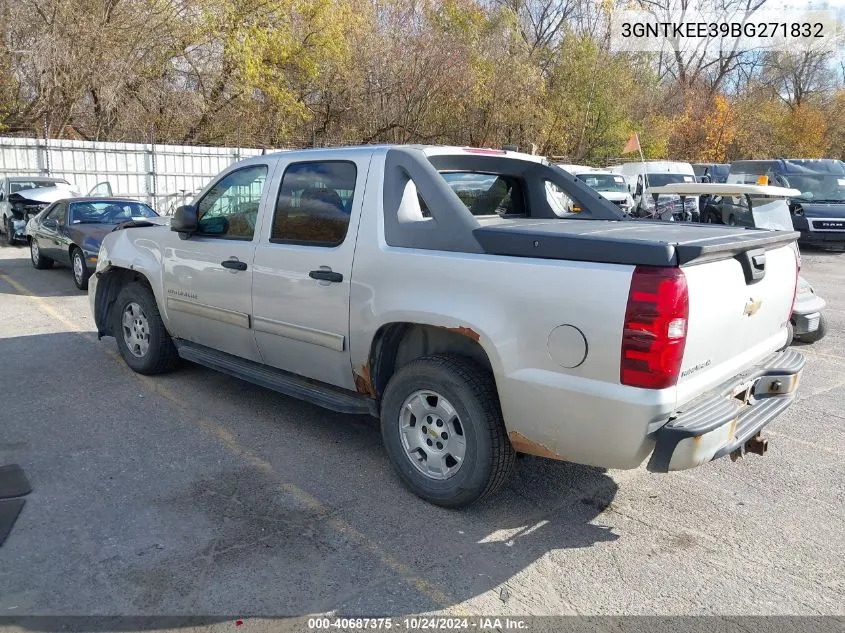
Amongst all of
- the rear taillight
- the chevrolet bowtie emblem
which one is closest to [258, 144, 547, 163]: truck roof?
the rear taillight

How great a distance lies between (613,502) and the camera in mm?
3965

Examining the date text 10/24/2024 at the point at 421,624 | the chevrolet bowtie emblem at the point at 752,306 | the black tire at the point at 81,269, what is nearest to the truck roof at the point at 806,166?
the black tire at the point at 81,269

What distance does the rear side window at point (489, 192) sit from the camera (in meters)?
4.61

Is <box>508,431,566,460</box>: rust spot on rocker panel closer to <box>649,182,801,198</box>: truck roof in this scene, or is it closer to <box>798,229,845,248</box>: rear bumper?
<box>649,182,801,198</box>: truck roof

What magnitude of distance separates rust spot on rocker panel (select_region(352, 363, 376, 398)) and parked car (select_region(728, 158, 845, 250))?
14979 millimetres

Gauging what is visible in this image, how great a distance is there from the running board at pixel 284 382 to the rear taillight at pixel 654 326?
5.73ft

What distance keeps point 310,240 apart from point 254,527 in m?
1.80

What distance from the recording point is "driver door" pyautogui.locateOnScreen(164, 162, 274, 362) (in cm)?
490

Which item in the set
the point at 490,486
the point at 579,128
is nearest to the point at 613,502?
the point at 490,486

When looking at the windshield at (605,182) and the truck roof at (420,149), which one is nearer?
the truck roof at (420,149)

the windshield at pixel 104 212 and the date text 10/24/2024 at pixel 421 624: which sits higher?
the windshield at pixel 104 212

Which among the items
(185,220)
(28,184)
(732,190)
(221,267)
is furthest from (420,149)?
(28,184)

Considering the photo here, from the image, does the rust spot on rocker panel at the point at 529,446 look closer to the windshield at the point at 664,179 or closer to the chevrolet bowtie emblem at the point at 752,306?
the chevrolet bowtie emblem at the point at 752,306

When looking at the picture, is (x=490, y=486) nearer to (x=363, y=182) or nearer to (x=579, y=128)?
(x=363, y=182)
